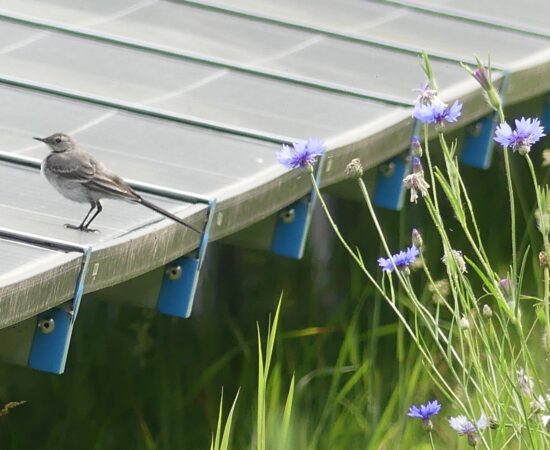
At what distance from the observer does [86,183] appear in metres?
3.83

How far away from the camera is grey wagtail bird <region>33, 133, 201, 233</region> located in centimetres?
381

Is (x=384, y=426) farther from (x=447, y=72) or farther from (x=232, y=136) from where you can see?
(x=447, y=72)

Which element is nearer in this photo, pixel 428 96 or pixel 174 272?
pixel 428 96

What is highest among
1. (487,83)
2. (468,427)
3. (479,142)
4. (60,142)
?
(479,142)

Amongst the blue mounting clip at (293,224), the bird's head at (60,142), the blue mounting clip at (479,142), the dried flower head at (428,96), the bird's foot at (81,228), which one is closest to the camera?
the dried flower head at (428,96)

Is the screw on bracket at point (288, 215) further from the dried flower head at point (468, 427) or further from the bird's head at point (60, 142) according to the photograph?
the dried flower head at point (468, 427)

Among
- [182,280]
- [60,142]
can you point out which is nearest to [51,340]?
[182,280]

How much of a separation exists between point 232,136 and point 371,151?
0.53 metres

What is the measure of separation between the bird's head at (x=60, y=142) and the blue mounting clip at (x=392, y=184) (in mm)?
1447

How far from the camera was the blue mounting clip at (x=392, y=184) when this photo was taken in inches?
206

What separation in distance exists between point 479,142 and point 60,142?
2.31 m

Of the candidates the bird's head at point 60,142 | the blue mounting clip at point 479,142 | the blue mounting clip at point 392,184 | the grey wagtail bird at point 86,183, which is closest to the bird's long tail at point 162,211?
the grey wagtail bird at point 86,183

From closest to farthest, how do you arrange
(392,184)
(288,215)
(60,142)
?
(60,142) → (288,215) → (392,184)

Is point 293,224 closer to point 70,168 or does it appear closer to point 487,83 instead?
point 70,168
